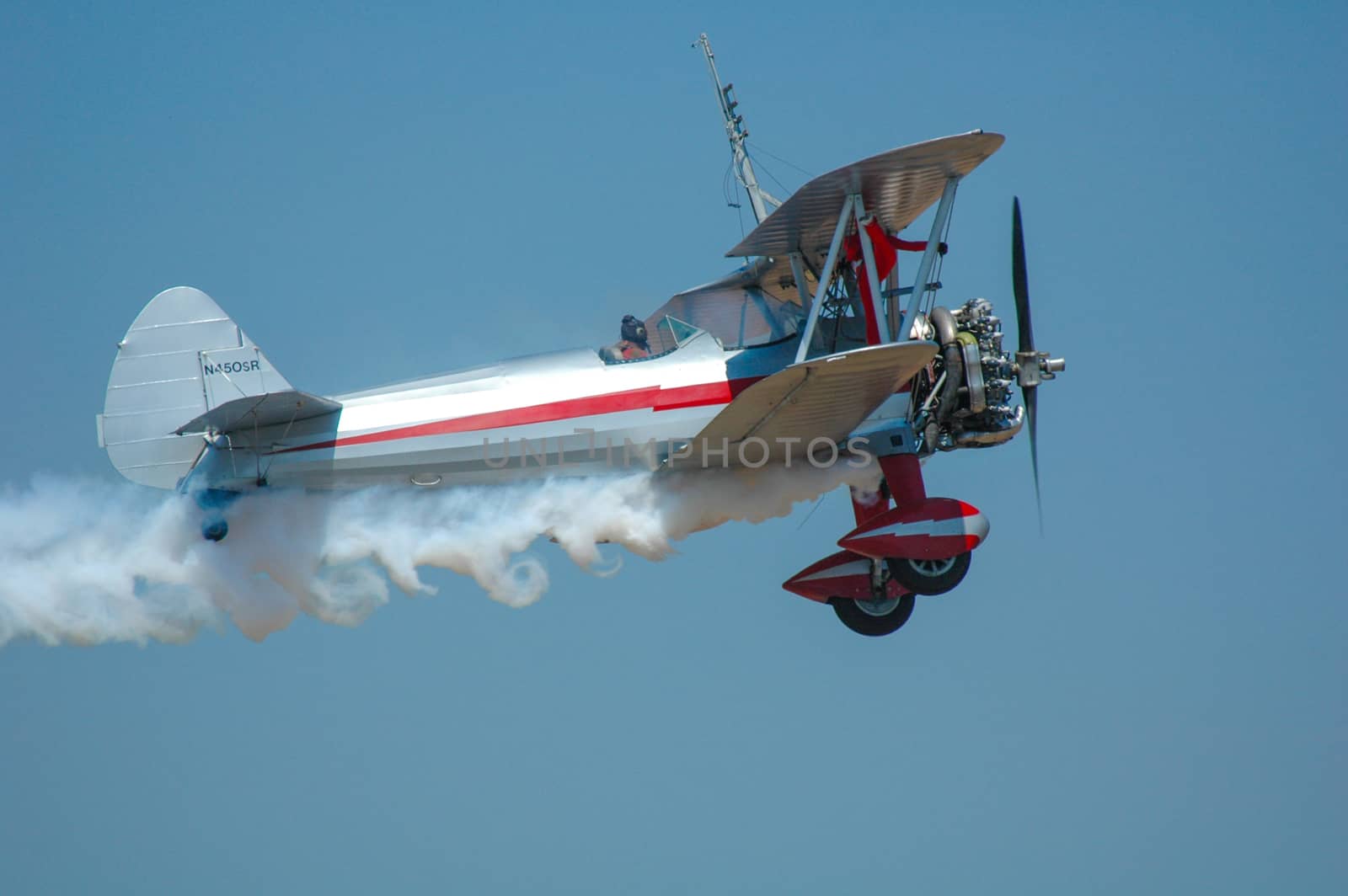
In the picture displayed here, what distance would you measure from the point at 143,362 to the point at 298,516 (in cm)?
190

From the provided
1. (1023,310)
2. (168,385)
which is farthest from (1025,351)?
(168,385)

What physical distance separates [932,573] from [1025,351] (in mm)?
2250

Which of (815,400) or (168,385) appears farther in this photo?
(168,385)

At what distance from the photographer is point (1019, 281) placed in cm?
1513

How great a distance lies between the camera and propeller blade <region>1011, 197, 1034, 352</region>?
14969 millimetres

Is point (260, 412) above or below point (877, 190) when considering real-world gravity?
below

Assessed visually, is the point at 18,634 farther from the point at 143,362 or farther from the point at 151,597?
the point at 143,362

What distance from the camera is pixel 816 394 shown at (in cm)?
1351

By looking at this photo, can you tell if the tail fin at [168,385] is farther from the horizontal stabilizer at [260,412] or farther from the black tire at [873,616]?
the black tire at [873,616]

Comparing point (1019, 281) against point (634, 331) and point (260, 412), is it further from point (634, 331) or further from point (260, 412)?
point (260, 412)

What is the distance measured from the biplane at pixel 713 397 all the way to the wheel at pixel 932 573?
0.05 feet

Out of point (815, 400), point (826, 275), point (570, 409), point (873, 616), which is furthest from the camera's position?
point (873, 616)
